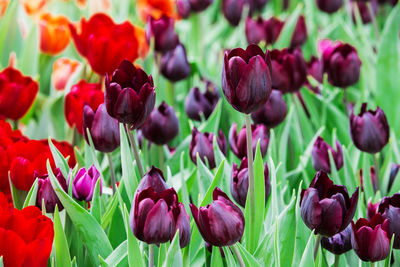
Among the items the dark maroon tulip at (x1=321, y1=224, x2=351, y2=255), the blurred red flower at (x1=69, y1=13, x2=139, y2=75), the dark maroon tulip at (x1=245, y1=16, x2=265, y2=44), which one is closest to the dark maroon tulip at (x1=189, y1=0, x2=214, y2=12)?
the dark maroon tulip at (x1=245, y1=16, x2=265, y2=44)

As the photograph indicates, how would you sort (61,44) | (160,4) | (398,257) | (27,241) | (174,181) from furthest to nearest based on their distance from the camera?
1. (160,4)
2. (61,44)
3. (174,181)
4. (398,257)
5. (27,241)

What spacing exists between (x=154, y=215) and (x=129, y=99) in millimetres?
161

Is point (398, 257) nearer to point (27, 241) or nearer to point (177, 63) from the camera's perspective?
point (27, 241)

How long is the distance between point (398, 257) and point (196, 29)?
1.27m

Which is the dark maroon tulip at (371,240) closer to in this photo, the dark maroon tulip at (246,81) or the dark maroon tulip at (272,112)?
the dark maroon tulip at (246,81)

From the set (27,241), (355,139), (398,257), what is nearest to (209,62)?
(355,139)

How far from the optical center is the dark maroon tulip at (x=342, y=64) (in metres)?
1.39

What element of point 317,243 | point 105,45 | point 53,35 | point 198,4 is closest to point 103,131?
point 317,243

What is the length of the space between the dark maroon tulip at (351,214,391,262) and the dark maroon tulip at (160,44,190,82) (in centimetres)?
73

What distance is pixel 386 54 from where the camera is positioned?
1614 mm

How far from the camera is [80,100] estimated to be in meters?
1.20

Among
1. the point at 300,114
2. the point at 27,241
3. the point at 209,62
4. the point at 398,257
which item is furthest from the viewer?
the point at 209,62

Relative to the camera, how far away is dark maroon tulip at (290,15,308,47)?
6.08ft

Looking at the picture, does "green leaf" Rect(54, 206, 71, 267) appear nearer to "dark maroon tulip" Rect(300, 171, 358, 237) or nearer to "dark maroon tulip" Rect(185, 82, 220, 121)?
"dark maroon tulip" Rect(300, 171, 358, 237)
